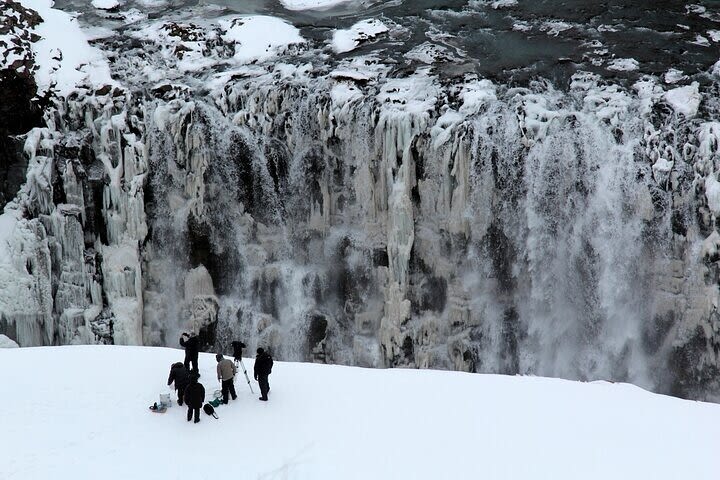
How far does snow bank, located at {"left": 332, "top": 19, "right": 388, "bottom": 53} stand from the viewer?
21547mm

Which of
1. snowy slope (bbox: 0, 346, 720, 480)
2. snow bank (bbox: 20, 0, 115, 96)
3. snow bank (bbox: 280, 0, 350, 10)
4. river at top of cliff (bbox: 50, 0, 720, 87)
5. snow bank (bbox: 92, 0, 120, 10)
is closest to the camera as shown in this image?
snowy slope (bbox: 0, 346, 720, 480)

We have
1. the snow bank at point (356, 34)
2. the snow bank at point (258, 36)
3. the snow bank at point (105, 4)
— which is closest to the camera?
the snow bank at point (258, 36)

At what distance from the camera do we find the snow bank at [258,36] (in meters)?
21.3

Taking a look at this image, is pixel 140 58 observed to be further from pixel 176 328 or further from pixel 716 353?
pixel 716 353

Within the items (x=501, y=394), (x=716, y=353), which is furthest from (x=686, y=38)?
(x=501, y=394)

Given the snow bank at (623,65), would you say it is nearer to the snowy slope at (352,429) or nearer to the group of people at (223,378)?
the snowy slope at (352,429)

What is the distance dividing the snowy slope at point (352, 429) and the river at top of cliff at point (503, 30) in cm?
1041

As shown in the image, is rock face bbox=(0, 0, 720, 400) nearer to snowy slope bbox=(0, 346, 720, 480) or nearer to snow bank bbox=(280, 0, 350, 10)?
snow bank bbox=(280, 0, 350, 10)

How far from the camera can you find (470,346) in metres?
18.6

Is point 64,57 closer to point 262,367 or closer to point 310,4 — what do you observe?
point 310,4

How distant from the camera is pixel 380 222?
62.1 feet

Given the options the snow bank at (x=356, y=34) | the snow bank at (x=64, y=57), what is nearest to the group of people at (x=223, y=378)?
the snow bank at (x=64, y=57)

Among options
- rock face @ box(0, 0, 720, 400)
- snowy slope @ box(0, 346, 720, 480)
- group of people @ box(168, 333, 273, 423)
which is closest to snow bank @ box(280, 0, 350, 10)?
rock face @ box(0, 0, 720, 400)

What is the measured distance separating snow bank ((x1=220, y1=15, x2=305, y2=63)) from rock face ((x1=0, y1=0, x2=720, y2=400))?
93 cm
